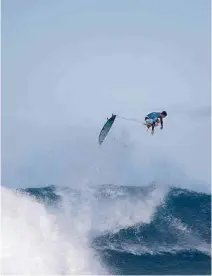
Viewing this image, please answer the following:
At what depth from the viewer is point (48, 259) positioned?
32031 millimetres

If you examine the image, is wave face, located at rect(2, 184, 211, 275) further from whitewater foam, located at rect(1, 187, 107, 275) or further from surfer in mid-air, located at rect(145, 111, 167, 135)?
surfer in mid-air, located at rect(145, 111, 167, 135)

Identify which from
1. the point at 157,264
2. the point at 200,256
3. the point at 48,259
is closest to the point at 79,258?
the point at 48,259

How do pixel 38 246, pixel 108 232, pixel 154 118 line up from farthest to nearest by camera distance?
pixel 108 232, pixel 38 246, pixel 154 118

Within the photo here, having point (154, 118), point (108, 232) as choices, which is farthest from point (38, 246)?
point (154, 118)

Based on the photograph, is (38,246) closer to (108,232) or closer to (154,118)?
(108,232)

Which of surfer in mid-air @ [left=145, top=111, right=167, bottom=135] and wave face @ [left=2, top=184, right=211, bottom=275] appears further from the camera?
wave face @ [left=2, top=184, right=211, bottom=275]

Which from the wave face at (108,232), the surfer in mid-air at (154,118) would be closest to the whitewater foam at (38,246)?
the wave face at (108,232)

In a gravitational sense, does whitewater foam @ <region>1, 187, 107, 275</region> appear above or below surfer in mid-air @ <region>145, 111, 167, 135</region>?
below

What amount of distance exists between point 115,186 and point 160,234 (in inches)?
709

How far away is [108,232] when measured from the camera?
138ft

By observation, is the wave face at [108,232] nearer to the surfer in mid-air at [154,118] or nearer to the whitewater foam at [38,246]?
the whitewater foam at [38,246]

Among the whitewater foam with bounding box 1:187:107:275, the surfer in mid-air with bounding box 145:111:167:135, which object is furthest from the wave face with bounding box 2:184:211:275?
the surfer in mid-air with bounding box 145:111:167:135

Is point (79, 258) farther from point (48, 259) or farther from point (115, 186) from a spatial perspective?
point (115, 186)

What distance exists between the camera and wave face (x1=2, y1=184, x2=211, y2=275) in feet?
106
